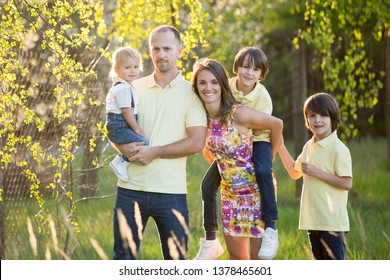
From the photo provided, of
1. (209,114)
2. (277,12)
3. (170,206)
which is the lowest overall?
(170,206)

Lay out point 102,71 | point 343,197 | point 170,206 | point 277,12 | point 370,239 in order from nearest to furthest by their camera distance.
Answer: point 170,206 < point 343,197 < point 102,71 < point 370,239 < point 277,12

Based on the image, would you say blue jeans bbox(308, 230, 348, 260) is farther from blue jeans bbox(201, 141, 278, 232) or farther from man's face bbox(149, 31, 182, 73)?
man's face bbox(149, 31, 182, 73)

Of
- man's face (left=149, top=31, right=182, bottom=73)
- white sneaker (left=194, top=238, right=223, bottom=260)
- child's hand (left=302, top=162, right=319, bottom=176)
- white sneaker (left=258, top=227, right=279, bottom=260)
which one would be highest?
man's face (left=149, top=31, right=182, bottom=73)

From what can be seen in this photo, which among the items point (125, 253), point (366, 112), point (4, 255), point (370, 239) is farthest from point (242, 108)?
point (366, 112)

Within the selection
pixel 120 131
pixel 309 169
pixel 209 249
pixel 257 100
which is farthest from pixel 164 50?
pixel 209 249

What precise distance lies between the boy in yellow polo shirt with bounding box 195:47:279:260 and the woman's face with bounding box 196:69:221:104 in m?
0.21

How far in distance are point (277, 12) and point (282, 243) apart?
1003 centimetres

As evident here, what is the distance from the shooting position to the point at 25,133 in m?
5.62

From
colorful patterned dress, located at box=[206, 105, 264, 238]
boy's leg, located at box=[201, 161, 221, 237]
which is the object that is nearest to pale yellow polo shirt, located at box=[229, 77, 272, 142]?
colorful patterned dress, located at box=[206, 105, 264, 238]

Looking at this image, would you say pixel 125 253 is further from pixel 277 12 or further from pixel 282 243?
pixel 277 12

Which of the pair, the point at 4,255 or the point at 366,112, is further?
the point at 366,112

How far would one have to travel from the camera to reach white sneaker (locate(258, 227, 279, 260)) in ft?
12.7

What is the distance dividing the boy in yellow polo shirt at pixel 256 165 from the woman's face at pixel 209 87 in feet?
0.68

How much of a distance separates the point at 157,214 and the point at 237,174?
0.49 m
